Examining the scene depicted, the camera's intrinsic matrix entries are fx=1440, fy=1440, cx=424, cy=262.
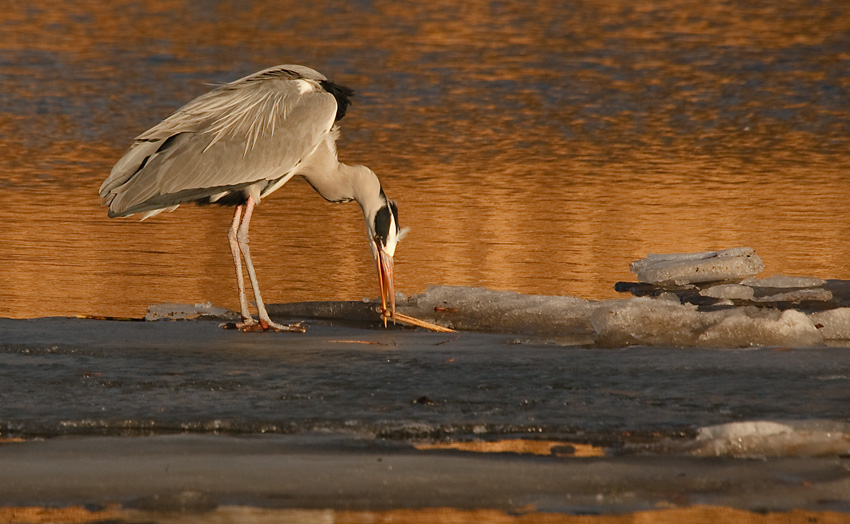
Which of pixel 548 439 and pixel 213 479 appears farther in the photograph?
pixel 548 439

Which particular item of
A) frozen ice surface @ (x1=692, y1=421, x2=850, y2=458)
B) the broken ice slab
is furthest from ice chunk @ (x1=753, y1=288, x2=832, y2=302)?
frozen ice surface @ (x1=692, y1=421, x2=850, y2=458)

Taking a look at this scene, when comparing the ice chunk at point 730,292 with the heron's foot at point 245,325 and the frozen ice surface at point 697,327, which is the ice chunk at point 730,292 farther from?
the heron's foot at point 245,325

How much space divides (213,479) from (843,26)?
25.7 m

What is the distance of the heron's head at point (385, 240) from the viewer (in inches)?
312

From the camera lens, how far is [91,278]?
937 cm

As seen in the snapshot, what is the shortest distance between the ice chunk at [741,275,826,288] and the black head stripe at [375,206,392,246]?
7.15ft

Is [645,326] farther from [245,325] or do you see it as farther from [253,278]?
[253,278]

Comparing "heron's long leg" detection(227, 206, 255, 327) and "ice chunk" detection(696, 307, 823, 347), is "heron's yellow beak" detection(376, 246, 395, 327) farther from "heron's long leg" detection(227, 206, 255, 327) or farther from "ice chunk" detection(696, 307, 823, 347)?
"ice chunk" detection(696, 307, 823, 347)

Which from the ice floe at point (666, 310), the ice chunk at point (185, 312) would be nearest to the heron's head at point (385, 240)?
the ice floe at point (666, 310)

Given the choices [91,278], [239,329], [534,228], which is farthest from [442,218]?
[239,329]

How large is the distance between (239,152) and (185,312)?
3.28 ft

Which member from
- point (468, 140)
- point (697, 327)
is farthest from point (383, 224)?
point (468, 140)

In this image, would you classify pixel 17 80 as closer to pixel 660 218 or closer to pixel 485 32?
pixel 485 32

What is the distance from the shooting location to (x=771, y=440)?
499cm
